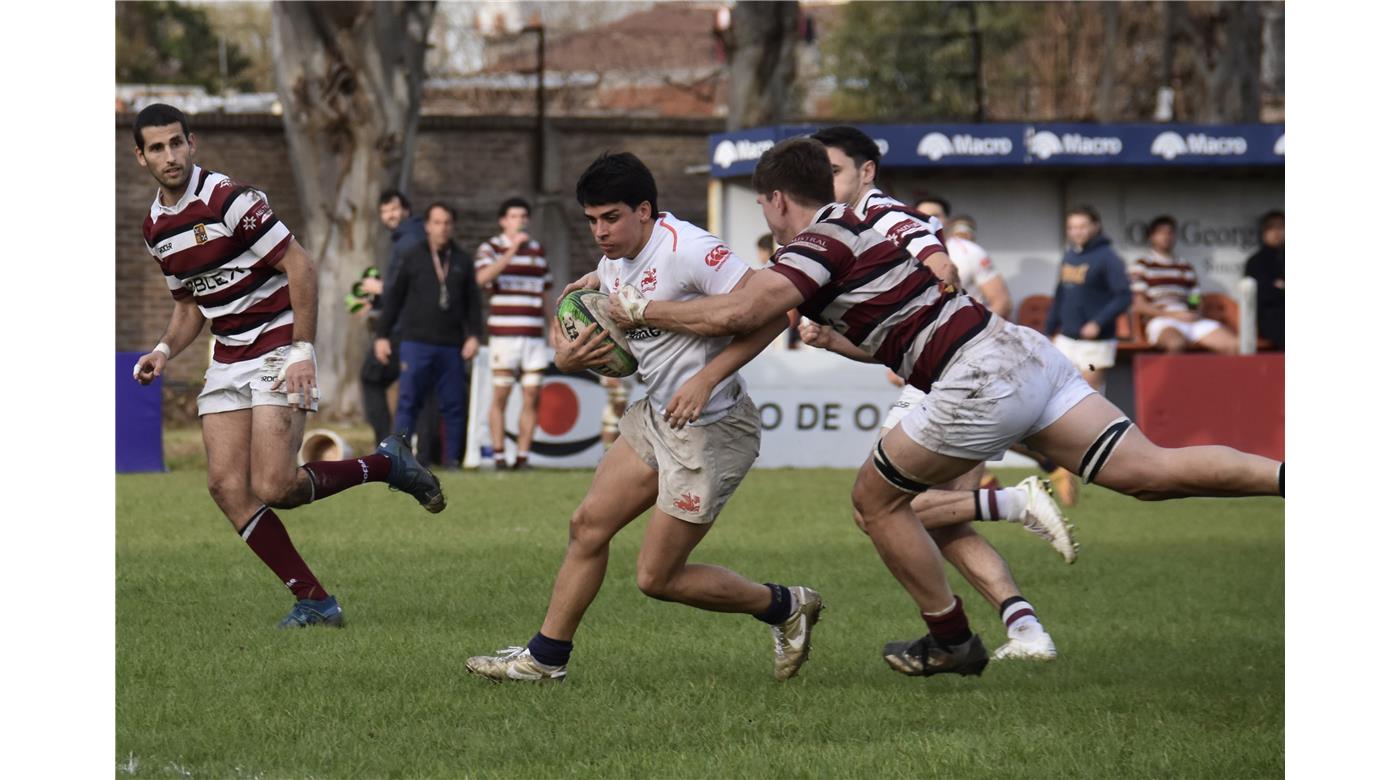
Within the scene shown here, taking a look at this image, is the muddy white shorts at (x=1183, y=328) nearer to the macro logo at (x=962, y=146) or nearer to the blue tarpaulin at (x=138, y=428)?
the macro logo at (x=962, y=146)

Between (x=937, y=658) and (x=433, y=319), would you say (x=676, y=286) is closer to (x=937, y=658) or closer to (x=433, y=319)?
(x=937, y=658)

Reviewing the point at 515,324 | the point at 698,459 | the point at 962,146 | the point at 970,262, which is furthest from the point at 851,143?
the point at 962,146

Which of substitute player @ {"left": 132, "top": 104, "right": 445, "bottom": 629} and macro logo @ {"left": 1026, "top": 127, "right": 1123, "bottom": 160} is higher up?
macro logo @ {"left": 1026, "top": 127, "right": 1123, "bottom": 160}

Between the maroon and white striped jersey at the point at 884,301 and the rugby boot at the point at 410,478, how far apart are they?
252 centimetres

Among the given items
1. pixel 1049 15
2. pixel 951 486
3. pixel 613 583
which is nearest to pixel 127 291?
pixel 613 583

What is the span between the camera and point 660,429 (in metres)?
6.76

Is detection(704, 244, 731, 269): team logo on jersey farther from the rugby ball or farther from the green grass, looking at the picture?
the green grass

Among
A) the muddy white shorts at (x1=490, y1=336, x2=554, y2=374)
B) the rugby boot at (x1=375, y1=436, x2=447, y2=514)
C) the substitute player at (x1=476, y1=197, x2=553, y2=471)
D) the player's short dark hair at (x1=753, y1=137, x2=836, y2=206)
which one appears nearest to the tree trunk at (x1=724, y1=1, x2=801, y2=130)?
the substitute player at (x1=476, y1=197, x2=553, y2=471)

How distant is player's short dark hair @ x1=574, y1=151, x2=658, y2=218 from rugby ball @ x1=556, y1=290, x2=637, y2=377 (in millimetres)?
339

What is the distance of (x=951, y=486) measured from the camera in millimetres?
8648

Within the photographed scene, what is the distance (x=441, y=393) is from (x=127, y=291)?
35.5 feet

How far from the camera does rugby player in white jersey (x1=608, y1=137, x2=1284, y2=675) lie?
20.9 feet

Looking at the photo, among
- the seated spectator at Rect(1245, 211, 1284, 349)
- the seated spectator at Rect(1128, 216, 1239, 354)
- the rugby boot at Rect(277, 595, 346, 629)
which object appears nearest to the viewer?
the rugby boot at Rect(277, 595, 346, 629)

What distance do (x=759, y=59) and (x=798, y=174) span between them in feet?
60.9
